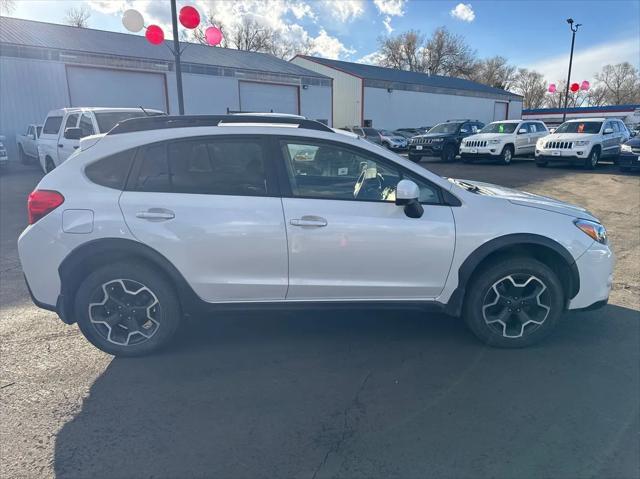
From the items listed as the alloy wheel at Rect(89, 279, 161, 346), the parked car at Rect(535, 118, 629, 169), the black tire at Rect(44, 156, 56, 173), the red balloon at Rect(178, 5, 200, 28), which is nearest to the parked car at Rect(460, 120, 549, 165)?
the parked car at Rect(535, 118, 629, 169)

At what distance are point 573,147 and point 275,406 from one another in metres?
16.5

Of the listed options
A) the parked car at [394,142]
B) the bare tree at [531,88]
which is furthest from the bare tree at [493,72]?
the parked car at [394,142]

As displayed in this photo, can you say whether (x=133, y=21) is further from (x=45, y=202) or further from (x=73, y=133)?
(x=45, y=202)

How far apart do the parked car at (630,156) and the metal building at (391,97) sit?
23.3 meters

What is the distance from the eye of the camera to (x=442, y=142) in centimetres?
1830

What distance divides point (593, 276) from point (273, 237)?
252 centimetres

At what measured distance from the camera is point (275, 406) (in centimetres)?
281

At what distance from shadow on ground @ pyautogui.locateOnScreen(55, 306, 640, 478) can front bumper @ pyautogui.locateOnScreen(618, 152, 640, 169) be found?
516 inches

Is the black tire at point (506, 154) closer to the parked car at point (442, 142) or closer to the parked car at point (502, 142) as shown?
the parked car at point (502, 142)

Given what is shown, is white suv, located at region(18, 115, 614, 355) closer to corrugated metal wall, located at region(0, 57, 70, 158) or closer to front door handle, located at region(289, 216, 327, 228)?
front door handle, located at region(289, 216, 327, 228)

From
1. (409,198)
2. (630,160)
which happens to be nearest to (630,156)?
(630,160)

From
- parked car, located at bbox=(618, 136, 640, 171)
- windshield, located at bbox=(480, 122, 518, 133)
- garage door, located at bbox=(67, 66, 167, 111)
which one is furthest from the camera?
garage door, located at bbox=(67, 66, 167, 111)

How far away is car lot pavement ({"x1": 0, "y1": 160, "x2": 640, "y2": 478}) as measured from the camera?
7.69ft

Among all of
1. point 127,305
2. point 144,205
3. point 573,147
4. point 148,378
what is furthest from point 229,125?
point 573,147
